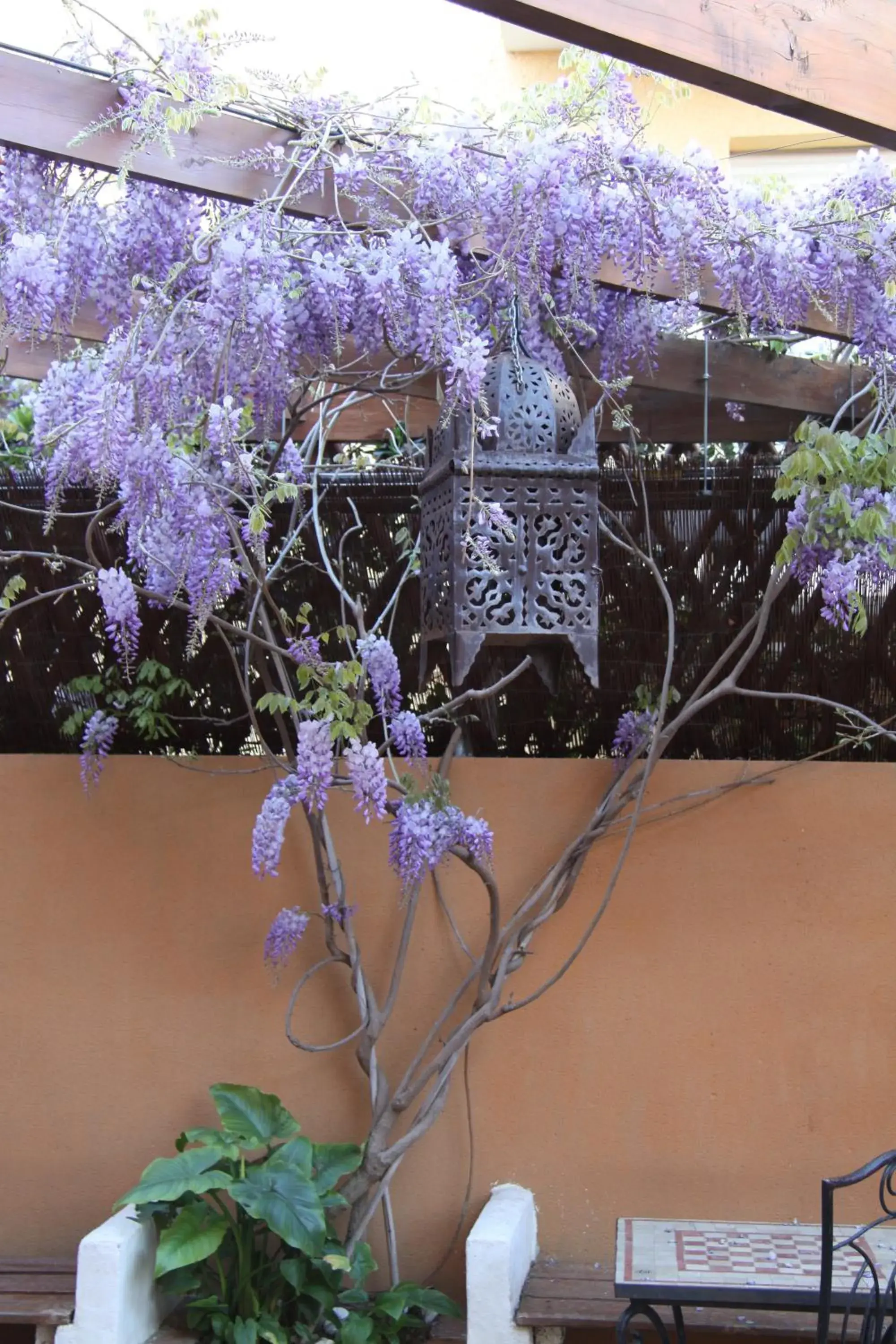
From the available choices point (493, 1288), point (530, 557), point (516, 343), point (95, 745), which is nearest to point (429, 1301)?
point (493, 1288)

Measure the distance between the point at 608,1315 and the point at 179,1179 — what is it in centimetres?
97

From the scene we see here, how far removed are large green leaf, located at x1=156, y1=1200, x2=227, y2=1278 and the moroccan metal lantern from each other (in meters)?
1.33

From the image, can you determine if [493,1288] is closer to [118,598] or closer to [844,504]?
[118,598]

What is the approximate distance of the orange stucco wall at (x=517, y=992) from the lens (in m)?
3.25

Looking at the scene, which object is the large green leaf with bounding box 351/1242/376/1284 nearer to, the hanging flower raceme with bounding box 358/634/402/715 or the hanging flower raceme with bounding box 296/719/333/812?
the hanging flower raceme with bounding box 296/719/333/812

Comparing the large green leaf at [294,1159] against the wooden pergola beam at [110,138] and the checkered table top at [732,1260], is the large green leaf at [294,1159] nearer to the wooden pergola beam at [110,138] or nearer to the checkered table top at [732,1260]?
the checkered table top at [732,1260]

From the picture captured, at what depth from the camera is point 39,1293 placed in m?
3.05

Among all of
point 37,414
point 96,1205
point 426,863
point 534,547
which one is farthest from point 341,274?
point 96,1205

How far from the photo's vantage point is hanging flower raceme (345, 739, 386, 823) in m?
2.81

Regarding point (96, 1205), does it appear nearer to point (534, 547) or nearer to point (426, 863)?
point (426, 863)

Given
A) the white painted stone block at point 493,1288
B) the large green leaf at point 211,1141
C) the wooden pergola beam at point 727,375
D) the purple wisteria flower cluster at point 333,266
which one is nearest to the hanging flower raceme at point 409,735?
the purple wisteria flower cluster at point 333,266

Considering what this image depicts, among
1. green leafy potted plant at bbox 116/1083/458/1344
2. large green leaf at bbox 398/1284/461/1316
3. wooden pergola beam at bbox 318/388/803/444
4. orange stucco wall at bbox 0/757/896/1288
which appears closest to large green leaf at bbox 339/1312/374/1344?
green leafy potted plant at bbox 116/1083/458/1344

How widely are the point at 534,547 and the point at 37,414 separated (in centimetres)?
131

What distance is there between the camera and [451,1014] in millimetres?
3363
